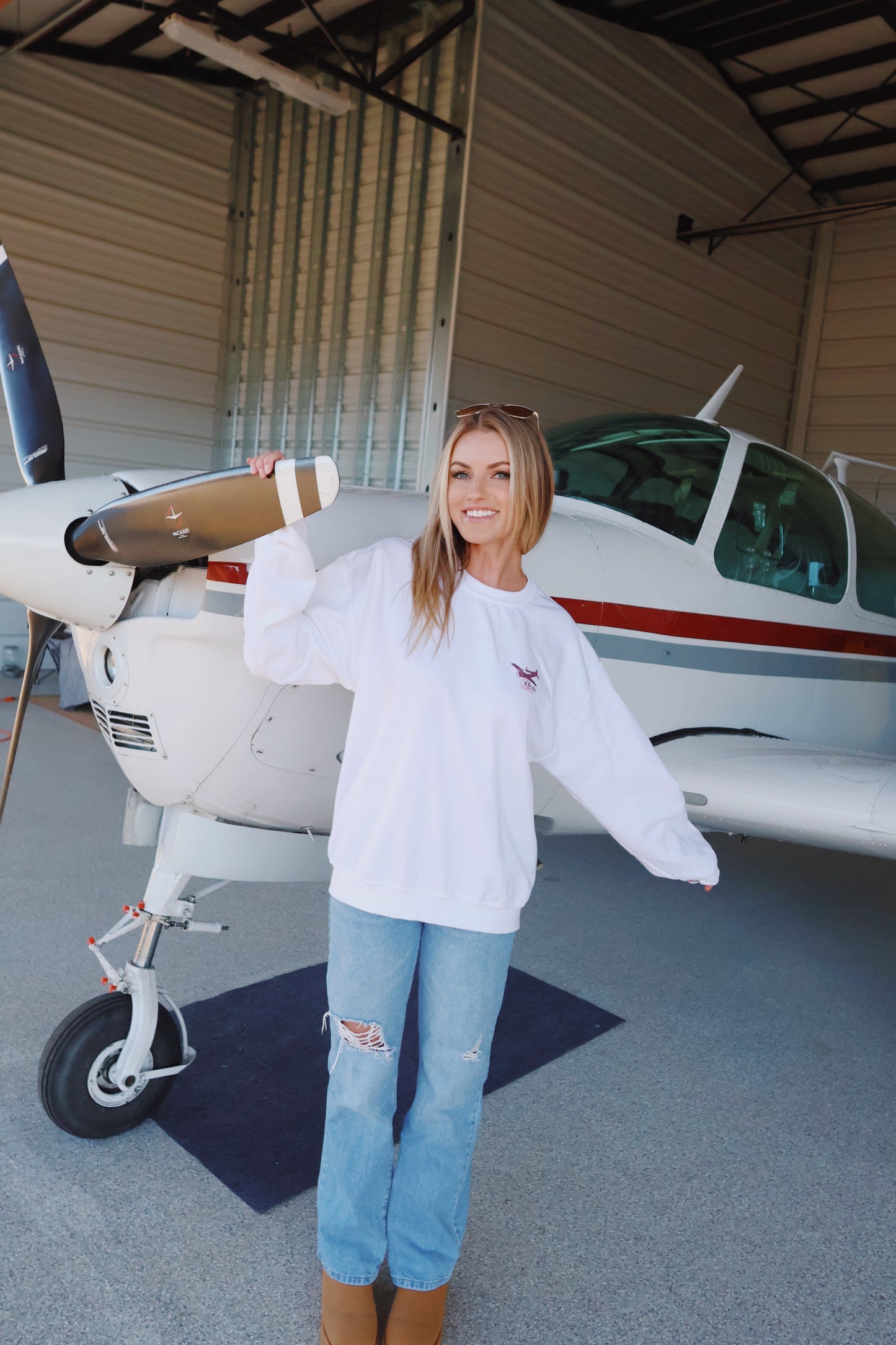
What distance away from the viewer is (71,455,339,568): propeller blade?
144cm

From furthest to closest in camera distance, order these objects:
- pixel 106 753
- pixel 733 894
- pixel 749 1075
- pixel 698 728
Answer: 1. pixel 106 753
2. pixel 733 894
3. pixel 698 728
4. pixel 749 1075

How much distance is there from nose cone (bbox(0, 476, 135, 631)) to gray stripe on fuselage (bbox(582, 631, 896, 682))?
1.13 m

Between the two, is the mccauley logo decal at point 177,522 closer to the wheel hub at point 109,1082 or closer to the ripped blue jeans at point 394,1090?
the ripped blue jeans at point 394,1090

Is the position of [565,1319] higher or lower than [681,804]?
lower

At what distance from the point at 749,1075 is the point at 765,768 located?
0.87 meters

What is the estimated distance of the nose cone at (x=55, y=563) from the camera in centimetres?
175

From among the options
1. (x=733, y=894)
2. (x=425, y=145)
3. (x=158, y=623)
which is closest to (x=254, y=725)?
(x=158, y=623)

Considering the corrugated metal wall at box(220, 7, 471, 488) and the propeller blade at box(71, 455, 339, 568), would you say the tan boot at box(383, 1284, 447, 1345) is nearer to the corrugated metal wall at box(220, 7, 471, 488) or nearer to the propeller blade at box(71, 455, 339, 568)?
the propeller blade at box(71, 455, 339, 568)

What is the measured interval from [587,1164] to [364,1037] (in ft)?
3.21

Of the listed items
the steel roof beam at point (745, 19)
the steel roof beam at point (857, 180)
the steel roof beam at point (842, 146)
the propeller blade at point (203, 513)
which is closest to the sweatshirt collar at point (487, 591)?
the propeller blade at point (203, 513)

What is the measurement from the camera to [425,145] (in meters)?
6.61

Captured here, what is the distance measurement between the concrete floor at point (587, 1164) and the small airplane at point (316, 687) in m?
0.35

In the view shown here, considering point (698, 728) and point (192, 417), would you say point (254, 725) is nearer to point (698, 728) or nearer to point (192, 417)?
point (698, 728)

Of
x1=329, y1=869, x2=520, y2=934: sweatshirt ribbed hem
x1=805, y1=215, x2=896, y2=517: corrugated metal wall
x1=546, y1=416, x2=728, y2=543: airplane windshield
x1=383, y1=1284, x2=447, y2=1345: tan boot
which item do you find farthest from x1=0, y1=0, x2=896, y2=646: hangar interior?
x1=383, y1=1284, x2=447, y2=1345: tan boot
